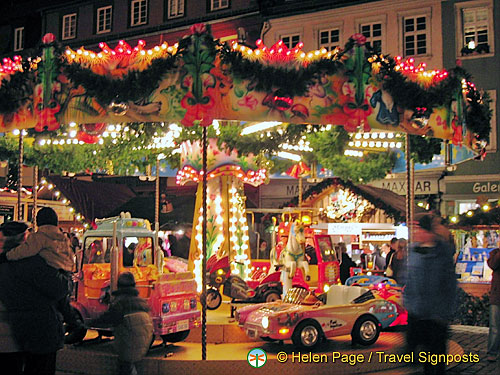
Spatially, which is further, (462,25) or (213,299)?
(462,25)

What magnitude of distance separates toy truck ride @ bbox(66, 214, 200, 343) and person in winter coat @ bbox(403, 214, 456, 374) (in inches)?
141

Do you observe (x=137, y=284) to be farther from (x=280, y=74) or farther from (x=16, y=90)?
(x=280, y=74)

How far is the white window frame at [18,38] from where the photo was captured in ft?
99.2

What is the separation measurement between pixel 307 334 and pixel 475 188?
15634mm

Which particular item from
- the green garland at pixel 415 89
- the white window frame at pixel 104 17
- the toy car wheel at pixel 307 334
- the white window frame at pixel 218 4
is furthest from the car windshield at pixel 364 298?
the white window frame at pixel 104 17

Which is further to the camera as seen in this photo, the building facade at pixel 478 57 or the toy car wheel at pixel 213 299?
the building facade at pixel 478 57

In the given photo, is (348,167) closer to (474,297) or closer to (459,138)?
(474,297)

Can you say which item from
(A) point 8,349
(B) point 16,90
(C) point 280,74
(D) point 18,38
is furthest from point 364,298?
(D) point 18,38

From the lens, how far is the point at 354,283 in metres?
12.1

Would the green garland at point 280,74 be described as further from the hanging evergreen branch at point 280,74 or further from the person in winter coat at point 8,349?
the person in winter coat at point 8,349

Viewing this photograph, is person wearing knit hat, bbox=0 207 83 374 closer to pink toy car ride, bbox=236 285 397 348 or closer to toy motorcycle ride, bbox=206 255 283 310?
pink toy car ride, bbox=236 285 397 348

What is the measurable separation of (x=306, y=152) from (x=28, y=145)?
6.28 m

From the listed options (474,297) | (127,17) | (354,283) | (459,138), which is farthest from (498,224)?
(127,17)

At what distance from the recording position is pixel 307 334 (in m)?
8.58
